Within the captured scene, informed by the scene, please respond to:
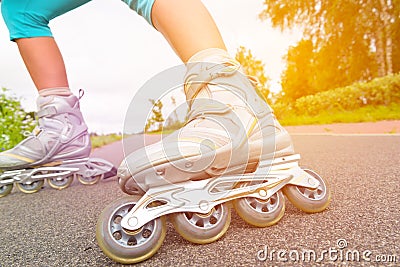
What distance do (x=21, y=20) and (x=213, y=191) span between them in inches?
52.6

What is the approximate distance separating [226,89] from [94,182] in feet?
3.80

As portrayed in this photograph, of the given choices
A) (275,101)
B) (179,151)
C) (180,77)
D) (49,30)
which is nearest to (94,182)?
(49,30)

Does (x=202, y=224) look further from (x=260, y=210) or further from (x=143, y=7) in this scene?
(x=143, y=7)

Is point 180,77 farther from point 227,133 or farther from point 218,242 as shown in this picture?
point 218,242

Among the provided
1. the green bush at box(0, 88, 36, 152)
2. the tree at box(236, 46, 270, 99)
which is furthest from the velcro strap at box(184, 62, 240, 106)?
the tree at box(236, 46, 270, 99)

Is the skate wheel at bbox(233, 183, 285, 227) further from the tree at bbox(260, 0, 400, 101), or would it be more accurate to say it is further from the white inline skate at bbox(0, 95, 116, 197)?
the tree at bbox(260, 0, 400, 101)

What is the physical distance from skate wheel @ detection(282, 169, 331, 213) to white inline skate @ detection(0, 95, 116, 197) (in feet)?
3.92

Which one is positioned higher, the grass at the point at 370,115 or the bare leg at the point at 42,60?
the bare leg at the point at 42,60

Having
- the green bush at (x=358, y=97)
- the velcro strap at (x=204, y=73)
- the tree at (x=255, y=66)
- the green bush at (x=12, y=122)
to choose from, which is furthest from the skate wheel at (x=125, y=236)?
the tree at (x=255, y=66)

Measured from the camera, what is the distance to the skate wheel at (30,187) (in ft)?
5.47

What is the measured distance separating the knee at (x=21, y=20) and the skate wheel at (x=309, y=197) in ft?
4.63

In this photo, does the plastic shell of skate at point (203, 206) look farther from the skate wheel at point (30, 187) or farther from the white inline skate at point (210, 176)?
the skate wheel at point (30, 187)

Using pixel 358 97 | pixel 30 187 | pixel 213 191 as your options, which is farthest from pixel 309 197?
pixel 358 97

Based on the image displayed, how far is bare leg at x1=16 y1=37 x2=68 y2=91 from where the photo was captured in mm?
1554
